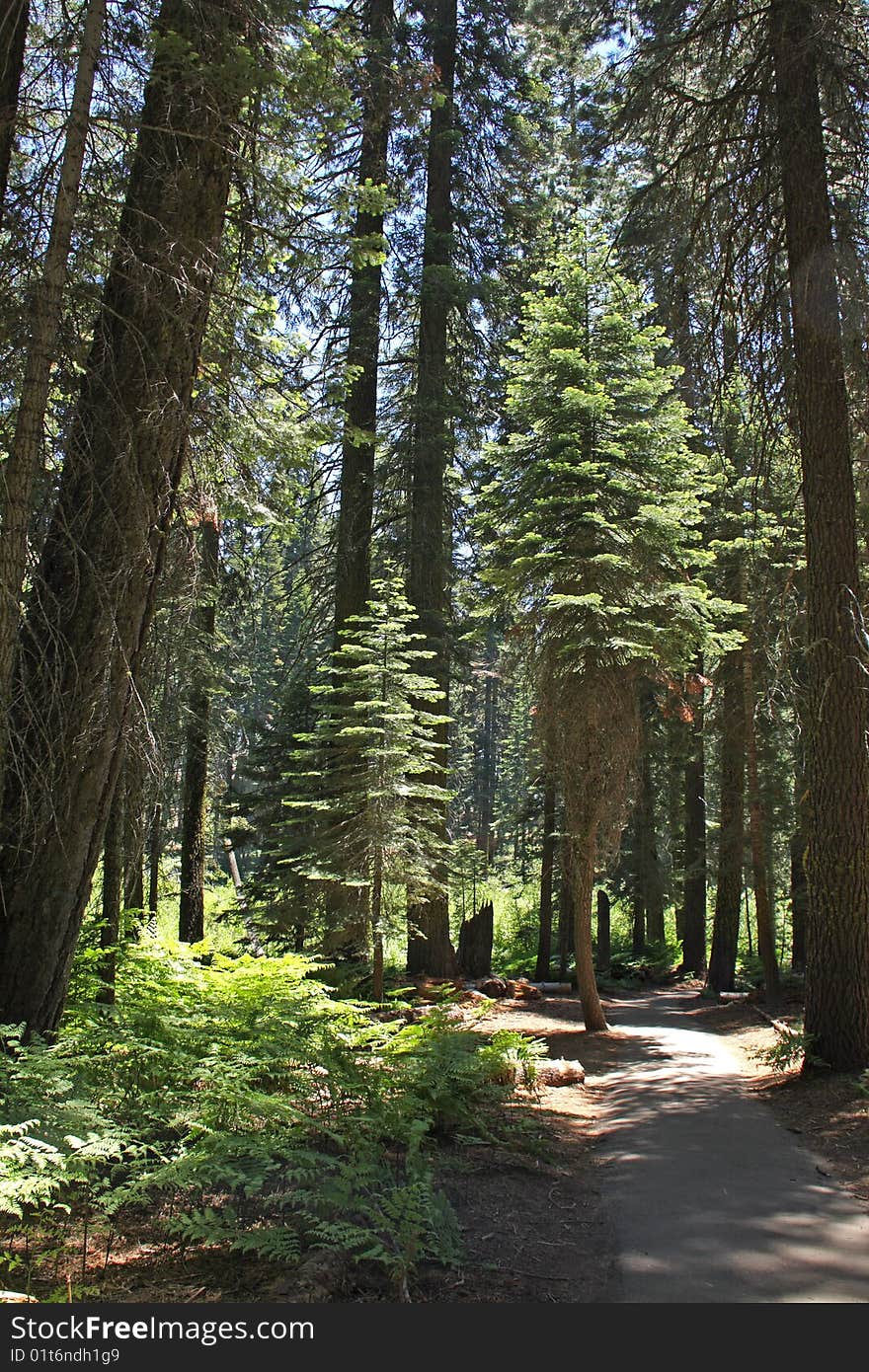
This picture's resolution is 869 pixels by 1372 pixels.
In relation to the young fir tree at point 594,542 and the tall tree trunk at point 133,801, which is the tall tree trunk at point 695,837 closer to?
the young fir tree at point 594,542

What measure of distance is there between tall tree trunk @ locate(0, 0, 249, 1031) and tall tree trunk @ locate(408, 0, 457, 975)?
338 inches

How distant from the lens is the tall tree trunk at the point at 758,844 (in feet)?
50.6

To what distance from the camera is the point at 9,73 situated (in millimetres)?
5238

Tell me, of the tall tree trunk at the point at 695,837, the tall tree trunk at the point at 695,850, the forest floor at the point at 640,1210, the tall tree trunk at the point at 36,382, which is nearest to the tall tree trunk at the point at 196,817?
the forest floor at the point at 640,1210

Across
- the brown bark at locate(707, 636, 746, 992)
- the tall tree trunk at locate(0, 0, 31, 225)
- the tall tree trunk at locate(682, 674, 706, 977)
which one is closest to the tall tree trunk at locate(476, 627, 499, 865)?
the tall tree trunk at locate(682, 674, 706, 977)

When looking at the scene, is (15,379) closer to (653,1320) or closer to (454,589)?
(653,1320)

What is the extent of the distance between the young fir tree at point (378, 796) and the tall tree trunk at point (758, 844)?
7.01 m

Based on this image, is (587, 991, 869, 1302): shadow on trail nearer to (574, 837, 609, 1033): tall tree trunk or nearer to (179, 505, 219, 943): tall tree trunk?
(574, 837, 609, 1033): tall tree trunk

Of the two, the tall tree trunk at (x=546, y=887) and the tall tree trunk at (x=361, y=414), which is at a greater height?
the tall tree trunk at (x=361, y=414)

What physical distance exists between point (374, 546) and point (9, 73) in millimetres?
10978

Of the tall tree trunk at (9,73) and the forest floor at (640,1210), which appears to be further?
the tall tree trunk at (9,73)

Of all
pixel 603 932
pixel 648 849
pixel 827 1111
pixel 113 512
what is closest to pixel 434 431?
pixel 113 512

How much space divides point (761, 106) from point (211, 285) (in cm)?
658

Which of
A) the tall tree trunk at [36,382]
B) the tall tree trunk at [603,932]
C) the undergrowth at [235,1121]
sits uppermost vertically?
the tall tree trunk at [36,382]
